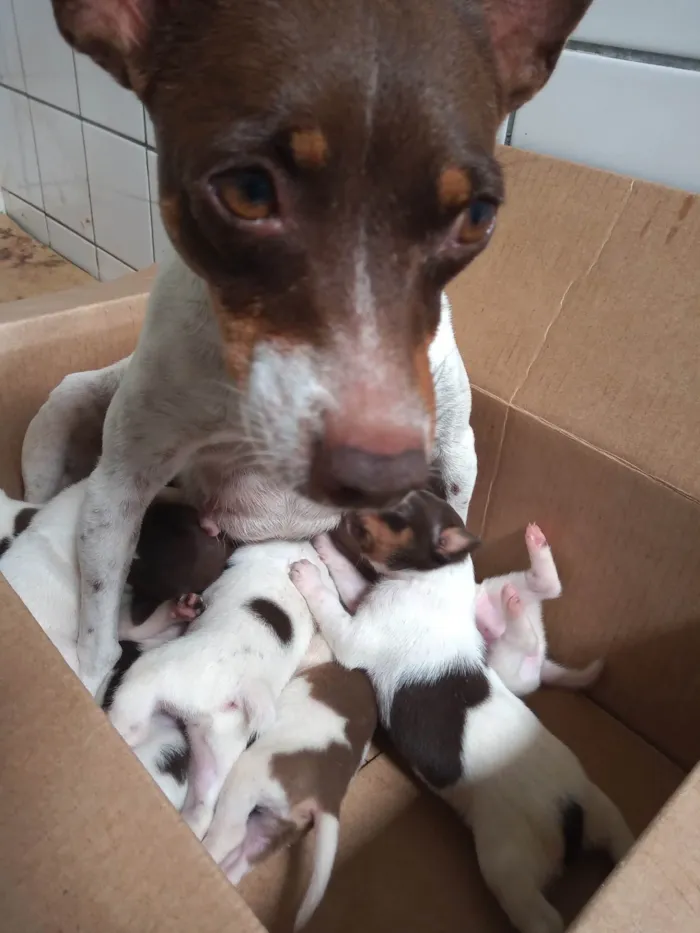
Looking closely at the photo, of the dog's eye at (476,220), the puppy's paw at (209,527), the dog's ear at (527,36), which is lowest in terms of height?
the puppy's paw at (209,527)

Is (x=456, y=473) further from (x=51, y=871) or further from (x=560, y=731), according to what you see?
(x=51, y=871)

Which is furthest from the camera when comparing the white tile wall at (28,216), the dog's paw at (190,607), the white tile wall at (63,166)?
the white tile wall at (28,216)

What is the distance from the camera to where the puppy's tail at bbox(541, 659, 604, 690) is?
1.58m

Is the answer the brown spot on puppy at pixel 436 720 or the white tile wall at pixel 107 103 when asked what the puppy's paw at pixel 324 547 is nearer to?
the brown spot on puppy at pixel 436 720

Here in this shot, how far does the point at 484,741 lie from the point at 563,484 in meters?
0.51

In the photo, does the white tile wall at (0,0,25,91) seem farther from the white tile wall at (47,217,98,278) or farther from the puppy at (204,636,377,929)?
the puppy at (204,636,377,929)

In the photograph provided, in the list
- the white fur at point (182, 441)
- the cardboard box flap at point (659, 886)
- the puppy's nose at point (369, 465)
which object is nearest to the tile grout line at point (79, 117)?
the white fur at point (182, 441)

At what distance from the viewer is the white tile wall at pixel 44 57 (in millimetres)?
2887

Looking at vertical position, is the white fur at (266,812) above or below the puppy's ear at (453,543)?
below

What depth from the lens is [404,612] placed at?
1.57 meters

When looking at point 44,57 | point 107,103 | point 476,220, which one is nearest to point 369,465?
point 476,220

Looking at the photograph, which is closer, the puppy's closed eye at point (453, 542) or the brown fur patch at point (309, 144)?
the brown fur patch at point (309, 144)

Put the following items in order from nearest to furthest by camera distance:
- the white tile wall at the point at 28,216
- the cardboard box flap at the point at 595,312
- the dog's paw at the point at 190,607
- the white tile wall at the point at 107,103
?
the cardboard box flap at the point at 595,312 < the dog's paw at the point at 190,607 < the white tile wall at the point at 107,103 < the white tile wall at the point at 28,216

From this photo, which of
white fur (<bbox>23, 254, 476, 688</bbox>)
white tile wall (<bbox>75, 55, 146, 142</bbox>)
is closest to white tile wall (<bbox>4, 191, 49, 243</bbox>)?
white tile wall (<bbox>75, 55, 146, 142</bbox>)
